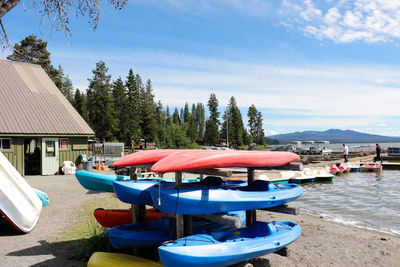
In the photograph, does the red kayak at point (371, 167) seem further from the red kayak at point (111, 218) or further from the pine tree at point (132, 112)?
the pine tree at point (132, 112)

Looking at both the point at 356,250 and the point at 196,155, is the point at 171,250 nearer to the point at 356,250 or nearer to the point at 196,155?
the point at 196,155

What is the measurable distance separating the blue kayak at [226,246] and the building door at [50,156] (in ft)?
55.5

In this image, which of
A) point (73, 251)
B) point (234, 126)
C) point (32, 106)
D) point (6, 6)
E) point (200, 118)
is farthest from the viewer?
point (200, 118)

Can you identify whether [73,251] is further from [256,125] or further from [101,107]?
[256,125]

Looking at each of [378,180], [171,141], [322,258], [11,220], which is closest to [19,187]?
[11,220]

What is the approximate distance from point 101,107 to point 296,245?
47811 millimetres

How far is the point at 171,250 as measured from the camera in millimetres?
4297

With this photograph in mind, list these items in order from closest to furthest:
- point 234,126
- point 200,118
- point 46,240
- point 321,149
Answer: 1. point 46,240
2. point 321,149
3. point 234,126
4. point 200,118

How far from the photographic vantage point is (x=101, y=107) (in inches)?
1997

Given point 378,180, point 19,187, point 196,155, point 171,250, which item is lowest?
point 378,180

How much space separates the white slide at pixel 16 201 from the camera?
6.87 meters

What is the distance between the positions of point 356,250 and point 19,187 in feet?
26.9

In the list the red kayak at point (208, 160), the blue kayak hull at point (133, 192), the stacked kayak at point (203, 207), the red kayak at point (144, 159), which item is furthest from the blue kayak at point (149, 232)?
the red kayak at point (208, 160)

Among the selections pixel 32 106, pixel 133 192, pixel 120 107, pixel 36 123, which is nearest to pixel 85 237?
pixel 133 192
